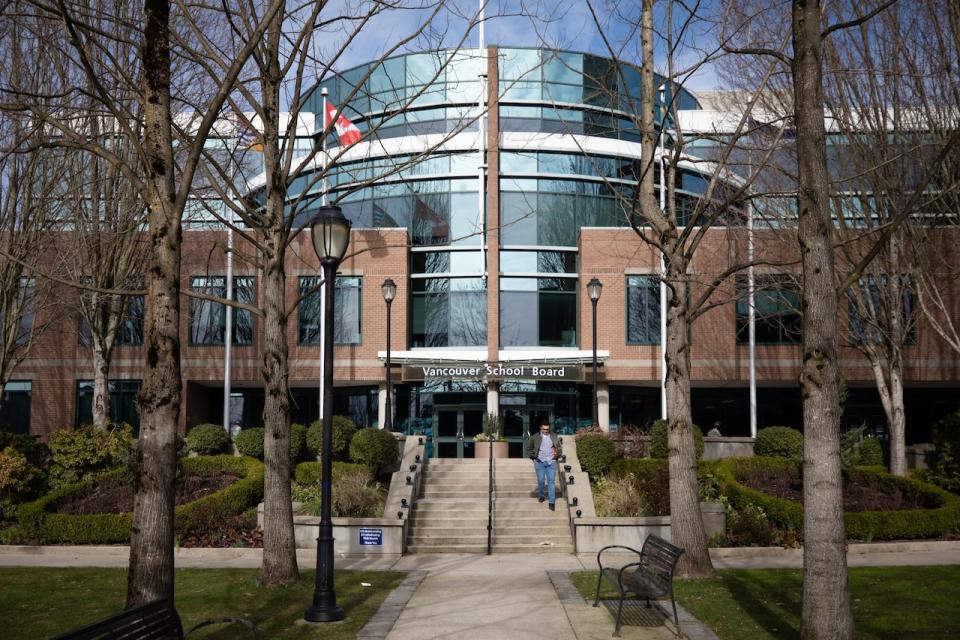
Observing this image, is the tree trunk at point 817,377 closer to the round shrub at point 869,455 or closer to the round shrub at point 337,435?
the round shrub at point 337,435

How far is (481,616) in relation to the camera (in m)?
10.5

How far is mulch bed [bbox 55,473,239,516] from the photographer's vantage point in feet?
62.4

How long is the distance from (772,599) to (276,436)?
677 centimetres

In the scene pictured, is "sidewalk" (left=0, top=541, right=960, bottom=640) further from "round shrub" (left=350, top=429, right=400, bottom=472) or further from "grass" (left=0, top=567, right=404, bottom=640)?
"round shrub" (left=350, top=429, right=400, bottom=472)

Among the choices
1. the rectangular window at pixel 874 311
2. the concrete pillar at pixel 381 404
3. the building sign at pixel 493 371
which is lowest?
the concrete pillar at pixel 381 404

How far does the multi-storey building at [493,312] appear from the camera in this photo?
31297 millimetres

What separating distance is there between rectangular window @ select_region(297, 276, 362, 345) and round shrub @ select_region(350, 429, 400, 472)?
1048 cm

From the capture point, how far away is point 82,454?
20.4 meters

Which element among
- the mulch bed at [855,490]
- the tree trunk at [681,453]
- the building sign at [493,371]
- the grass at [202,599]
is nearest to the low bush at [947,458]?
the mulch bed at [855,490]

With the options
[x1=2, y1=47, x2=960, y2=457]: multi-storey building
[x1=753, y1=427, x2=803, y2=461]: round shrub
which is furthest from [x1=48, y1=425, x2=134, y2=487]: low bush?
[x1=753, y1=427, x2=803, y2=461]: round shrub

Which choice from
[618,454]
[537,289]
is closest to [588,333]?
[537,289]

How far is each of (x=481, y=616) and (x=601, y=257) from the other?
22.3 m

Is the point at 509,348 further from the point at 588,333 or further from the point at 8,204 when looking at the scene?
the point at 8,204

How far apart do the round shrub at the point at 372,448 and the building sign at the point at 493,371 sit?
815 cm
